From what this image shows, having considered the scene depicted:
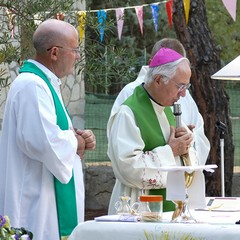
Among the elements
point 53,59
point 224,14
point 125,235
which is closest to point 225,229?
point 125,235

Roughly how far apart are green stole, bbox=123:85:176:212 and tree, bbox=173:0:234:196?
5.15 m

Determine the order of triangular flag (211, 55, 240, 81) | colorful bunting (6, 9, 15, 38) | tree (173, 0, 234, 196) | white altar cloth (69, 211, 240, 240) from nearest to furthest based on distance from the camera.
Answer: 1. white altar cloth (69, 211, 240, 240)
2. colorful bunting (6, 9, 15, 38)
3. triangular flag (211, 55, 240, 81)
4. tree (173, 0, 234, 196)

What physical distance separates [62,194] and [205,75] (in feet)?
19.0

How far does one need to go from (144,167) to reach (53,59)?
0.87 meters

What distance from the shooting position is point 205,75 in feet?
41.2

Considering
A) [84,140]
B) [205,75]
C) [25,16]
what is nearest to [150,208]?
[84,140]

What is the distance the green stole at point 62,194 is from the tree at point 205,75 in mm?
5558

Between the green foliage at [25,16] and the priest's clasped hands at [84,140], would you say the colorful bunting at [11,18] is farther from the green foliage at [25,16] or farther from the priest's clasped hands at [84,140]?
the priest's clasped hands at [84,140]

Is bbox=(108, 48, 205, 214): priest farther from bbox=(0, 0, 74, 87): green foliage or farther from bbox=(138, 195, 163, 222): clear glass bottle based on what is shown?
bbox=(138, 195, 163, 222): clear glass bottle

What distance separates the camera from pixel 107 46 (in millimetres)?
8789

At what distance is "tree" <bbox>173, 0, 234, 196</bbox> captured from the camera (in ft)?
41.2

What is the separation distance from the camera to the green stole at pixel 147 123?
7278 millimetres

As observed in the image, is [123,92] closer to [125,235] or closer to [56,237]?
[56,237]

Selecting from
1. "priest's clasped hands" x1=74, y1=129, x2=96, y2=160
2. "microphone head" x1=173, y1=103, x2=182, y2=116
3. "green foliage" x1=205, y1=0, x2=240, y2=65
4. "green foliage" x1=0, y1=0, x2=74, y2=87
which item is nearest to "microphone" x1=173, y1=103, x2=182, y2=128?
"microphone head" x1=173, y1=103, x2=182, y2=116
